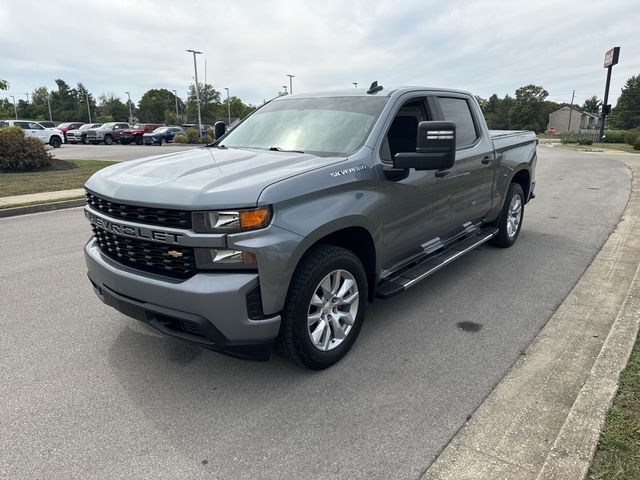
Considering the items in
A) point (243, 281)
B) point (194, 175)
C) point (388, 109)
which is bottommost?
point (243, 281)

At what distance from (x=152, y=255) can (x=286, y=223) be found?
0.86 m

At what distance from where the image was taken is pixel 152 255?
2924 mm

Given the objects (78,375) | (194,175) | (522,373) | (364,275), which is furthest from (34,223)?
(522,373)

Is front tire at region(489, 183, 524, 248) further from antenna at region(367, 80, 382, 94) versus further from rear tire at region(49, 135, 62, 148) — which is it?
rear tire at region(49, 135, 62, 148)

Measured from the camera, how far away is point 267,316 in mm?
2807

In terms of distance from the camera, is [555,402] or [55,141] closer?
[555,402]

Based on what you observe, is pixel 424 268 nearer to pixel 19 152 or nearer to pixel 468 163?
pixel 468 163

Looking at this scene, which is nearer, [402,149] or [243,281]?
[243,281]

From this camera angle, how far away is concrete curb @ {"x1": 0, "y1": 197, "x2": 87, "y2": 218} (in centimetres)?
894

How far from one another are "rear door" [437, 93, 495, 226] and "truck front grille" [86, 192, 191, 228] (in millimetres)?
2652

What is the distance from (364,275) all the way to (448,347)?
0.89m

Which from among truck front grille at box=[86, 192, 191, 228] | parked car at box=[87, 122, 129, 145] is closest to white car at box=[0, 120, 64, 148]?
parked car at box=[87, 122, 129, 145]

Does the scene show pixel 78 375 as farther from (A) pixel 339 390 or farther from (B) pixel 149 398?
(A) pixel 339 390

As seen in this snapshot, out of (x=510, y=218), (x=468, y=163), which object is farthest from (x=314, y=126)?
(x=510, y=218)
